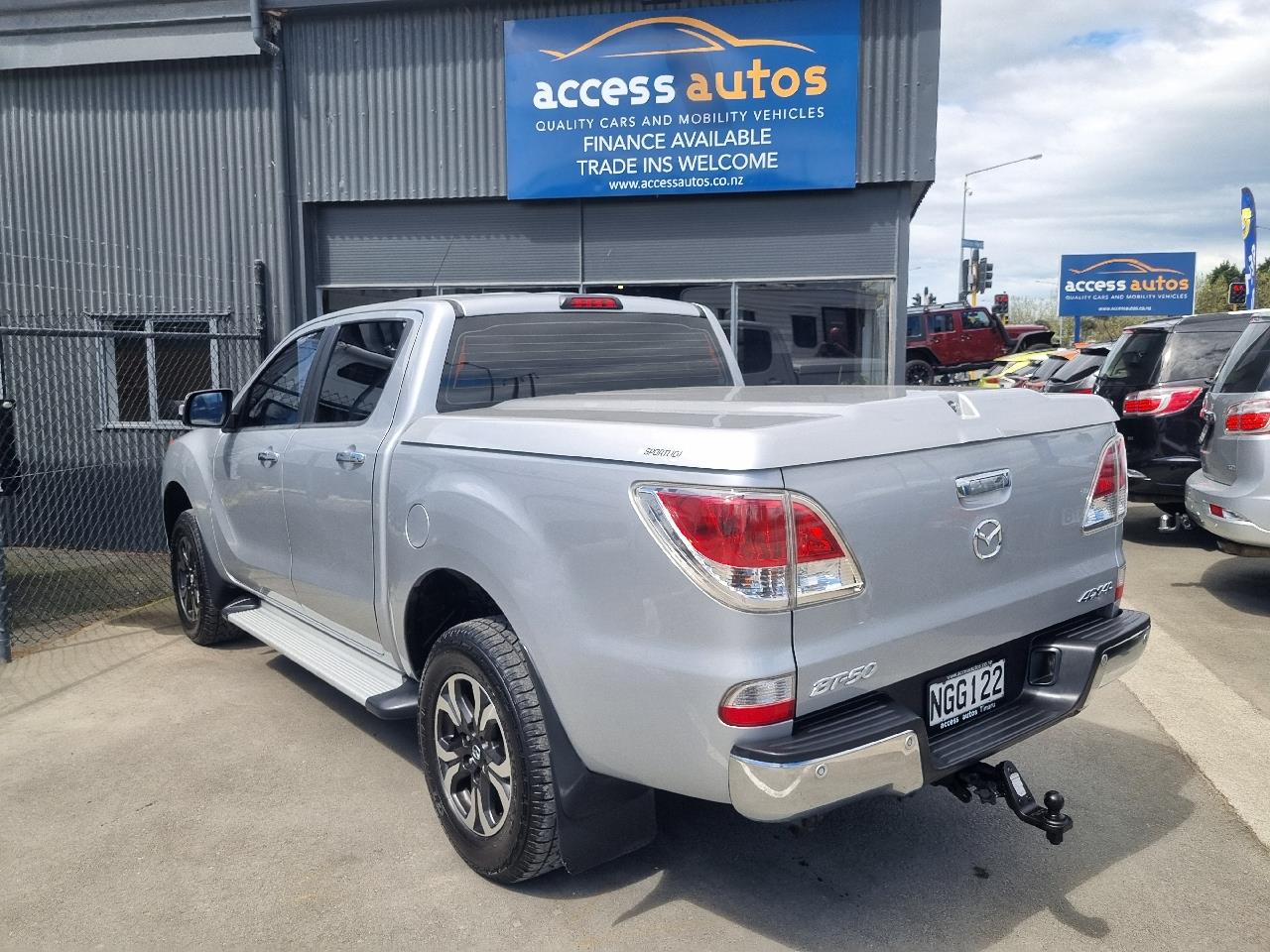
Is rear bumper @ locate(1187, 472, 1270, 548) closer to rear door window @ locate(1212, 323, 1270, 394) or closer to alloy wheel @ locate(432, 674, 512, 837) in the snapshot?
rear door window @ locate(1212, 323, 1270, 394)

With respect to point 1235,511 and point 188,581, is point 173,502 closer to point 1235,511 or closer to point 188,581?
point 188,581

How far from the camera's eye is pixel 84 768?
440 centimetres

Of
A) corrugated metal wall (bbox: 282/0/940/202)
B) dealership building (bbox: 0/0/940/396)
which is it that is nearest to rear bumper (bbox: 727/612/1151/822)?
dealership building (bbox: 0/0/940/396)

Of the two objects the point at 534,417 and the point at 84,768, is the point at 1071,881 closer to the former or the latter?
the point at 534,417

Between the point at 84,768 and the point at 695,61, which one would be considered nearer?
the point at 84,768

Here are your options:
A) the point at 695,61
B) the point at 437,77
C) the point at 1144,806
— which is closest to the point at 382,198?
the point at 437,77

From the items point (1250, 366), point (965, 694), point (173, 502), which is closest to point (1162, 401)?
point (1250, 366)

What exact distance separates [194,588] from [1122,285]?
37572mm

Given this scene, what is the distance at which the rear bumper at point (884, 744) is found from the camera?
253 cm

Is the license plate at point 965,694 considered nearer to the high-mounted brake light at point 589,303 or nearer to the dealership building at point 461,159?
the high-mounted brake light at point 589,303

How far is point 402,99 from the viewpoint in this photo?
10.4m

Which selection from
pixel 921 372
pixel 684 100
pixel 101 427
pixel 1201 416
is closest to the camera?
pixel 1201 416

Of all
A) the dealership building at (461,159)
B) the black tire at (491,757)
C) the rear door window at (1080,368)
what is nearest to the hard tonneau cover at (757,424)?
the black tire at (491,757)

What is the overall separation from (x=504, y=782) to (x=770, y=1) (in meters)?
8.44
